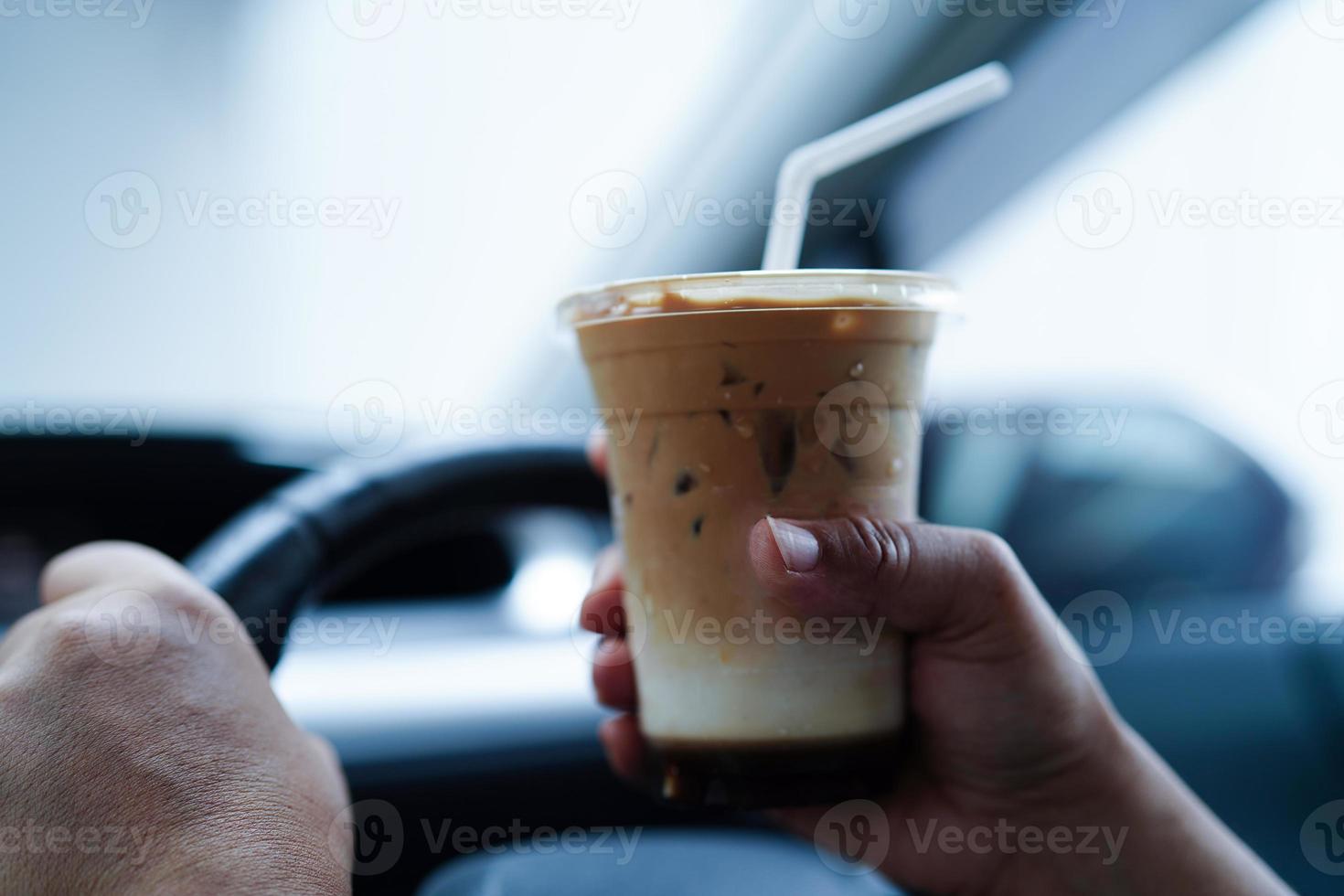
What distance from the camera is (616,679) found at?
124cm

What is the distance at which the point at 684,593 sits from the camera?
3.05 feet

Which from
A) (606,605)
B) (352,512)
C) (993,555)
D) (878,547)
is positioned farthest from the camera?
(606,605)

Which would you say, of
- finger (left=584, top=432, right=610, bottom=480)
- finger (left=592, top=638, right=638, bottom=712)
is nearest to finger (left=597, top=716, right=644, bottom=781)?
finger (left=592, top=638, right=638, bottom=712)

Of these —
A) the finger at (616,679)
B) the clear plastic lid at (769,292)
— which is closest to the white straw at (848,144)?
the clear plastic lid at (769,292)

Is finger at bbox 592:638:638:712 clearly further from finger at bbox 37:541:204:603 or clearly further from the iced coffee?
finger at bbox 37:541:204:603

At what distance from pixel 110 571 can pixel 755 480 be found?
0.52 m

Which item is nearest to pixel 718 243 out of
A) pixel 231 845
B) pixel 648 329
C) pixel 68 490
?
pixel 68 490

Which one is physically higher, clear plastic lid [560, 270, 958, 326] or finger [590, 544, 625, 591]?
clear plastic lid [560, 270, 958, 326]

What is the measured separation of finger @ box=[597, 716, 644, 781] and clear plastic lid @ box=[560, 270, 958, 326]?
1.65ft

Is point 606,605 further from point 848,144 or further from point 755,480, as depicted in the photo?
point 848,144

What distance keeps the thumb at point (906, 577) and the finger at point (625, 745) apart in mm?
359

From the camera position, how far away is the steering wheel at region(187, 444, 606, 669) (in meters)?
1.03

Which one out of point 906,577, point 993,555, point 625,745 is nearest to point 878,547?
point 906,577

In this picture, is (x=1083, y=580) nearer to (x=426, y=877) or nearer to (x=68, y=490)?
(x=426, y=877)
